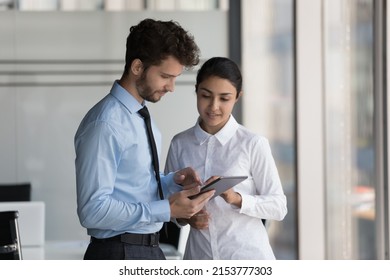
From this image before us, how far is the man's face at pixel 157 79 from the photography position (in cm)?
281

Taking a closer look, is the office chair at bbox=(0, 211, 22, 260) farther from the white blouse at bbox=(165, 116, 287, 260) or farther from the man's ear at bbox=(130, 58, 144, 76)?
the man's ear at bbox=(130, 58, 144, 76)

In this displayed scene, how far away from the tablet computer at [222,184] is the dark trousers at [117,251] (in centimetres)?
24

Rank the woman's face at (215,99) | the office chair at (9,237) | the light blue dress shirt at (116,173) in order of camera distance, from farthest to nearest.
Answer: the office chair at (9,237)
the woman's face at (215,99)
the light blue dress shirt at (116,173)

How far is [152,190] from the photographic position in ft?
9.37

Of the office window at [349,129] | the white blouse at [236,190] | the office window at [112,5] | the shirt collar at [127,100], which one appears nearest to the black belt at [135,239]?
the white blouse at [236,190]

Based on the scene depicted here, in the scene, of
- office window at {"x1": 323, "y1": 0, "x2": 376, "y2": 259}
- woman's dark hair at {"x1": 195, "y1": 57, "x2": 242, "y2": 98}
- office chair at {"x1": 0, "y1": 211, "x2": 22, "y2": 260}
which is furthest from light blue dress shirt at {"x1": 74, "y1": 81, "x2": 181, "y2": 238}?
office window at {"x1": 323, "y1": 0, "x2": 376, "y2": 259}

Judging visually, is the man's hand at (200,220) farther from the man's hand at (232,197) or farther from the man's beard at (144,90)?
the man's beard at (144,90)

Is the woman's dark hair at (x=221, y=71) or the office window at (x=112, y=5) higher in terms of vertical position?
the office window at (x=112, y=5)

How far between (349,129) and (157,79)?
3.67 meters

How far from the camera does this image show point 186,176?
3000 mm

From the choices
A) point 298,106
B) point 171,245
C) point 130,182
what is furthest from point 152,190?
point 298,106

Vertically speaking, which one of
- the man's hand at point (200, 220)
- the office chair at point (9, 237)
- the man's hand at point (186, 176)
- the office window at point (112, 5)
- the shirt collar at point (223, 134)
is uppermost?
the office window at point (112, 5)

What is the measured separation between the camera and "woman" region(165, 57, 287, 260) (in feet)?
9.82
